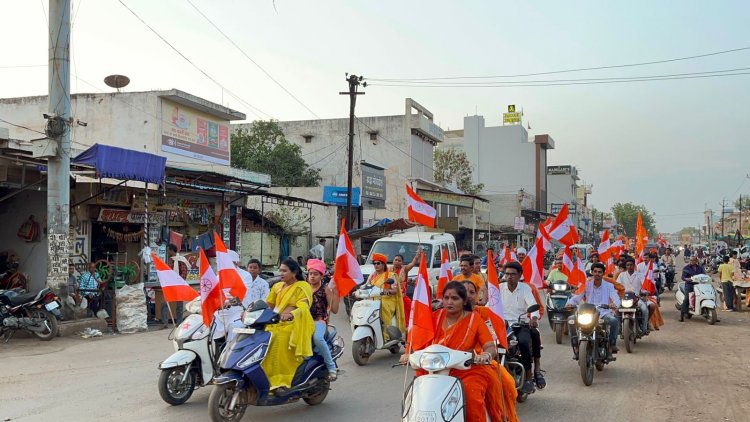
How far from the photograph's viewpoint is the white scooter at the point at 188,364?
21.9ft

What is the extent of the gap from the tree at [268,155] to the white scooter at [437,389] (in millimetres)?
34302

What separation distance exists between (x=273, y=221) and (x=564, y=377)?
19613 mm

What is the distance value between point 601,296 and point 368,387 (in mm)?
3646

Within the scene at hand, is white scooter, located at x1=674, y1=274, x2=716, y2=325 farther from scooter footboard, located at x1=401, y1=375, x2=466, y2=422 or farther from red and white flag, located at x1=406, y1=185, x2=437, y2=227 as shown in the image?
scooter footboard, located at x1=401, y1=375, x2=466, y2=422

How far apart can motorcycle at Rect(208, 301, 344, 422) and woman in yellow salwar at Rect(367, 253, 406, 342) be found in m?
3.59

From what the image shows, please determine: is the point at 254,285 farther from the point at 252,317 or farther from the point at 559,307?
the point at 559,307

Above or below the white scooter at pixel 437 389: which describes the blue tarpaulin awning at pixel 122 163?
above

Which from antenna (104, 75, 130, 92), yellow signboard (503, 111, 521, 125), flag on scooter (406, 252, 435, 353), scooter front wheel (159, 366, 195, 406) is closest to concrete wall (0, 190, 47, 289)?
antenna (104, 75, 130, 92)

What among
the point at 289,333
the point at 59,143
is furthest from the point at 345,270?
the point at 59,143

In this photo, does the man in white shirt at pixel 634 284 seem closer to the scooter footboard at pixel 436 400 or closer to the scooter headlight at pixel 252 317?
the scooter headlight at pixel 252 317

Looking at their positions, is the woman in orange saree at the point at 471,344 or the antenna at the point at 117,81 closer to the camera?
the woman in orange saree at the point at 471,344

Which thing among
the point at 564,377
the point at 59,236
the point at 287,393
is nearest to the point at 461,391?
the point at 287,393

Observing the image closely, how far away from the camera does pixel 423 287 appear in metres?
5.45

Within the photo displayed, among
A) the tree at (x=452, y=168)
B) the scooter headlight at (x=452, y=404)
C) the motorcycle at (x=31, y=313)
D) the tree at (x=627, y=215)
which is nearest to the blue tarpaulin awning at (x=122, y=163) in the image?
the motorcycle at (x=31, y=313)
